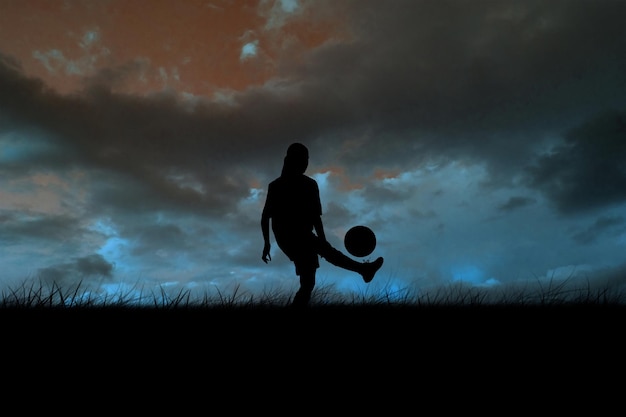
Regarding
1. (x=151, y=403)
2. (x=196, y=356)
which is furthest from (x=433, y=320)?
(x=151, y=403)

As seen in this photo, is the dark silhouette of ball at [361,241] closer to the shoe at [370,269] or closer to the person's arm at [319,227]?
the shoe at [370,269]

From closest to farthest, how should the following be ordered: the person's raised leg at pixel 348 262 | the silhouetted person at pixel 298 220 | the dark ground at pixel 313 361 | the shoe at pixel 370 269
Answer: the dark ground at pixel 313 361 → the silhouetted person at pixel 298 220 → the person's raised leg at pixel 348 262 → the shoe at pixel 370 269

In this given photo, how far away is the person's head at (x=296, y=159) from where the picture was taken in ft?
24.2

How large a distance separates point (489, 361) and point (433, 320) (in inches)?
75.6

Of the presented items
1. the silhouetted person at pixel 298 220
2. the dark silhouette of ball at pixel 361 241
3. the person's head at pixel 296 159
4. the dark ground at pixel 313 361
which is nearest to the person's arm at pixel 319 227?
the silhouetted person at pixel 298 220

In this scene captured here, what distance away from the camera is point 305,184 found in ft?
24.4

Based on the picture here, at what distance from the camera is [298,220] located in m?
7.36

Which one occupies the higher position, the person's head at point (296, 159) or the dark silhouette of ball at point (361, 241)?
the person's head at point (296, 159)

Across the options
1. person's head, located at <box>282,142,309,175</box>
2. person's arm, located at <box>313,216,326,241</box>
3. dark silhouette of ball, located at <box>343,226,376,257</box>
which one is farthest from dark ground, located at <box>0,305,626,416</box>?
person's head, located at <box>282,142,309,175</box>

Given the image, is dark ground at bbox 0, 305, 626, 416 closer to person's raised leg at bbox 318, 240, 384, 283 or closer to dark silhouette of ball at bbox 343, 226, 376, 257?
person's raised leg at bbox 318, 240, 384, 283

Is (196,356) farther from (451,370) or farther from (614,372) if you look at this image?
(614,372)

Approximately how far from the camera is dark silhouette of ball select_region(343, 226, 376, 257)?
7836 mm

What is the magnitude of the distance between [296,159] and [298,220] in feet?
2.99

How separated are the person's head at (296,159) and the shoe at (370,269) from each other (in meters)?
1.81
